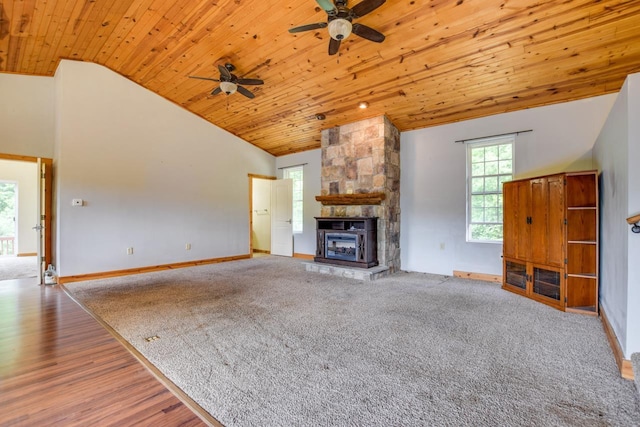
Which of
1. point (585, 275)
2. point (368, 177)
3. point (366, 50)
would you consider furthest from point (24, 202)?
point (585, 275)

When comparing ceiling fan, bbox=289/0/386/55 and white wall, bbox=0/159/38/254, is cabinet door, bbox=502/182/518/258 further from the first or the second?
white wall, bbox=0/159/38/254

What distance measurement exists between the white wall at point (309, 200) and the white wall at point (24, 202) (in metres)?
7.09

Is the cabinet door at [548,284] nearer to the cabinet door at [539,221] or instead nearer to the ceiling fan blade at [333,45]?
the cabinet door at [539,221]

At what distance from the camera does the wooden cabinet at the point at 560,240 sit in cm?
338

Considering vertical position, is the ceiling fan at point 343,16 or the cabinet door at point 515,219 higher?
the ceiling fan at point 343,16

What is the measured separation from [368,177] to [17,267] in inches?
295

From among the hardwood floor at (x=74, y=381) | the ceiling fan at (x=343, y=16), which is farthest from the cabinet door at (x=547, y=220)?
the hardwood floor at (x=74, y=381)

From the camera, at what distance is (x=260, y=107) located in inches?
224

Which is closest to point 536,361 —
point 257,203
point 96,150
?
point 96,150

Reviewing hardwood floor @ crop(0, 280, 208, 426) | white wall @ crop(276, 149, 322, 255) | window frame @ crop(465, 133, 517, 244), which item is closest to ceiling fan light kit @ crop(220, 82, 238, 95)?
white wall @ crop(276, 149, 322, 255)

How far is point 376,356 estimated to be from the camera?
2289mm

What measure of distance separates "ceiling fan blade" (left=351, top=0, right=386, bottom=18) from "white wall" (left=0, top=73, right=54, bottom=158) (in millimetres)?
5901

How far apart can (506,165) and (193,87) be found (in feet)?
18.3

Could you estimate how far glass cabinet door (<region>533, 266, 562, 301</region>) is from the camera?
3.51 meters
